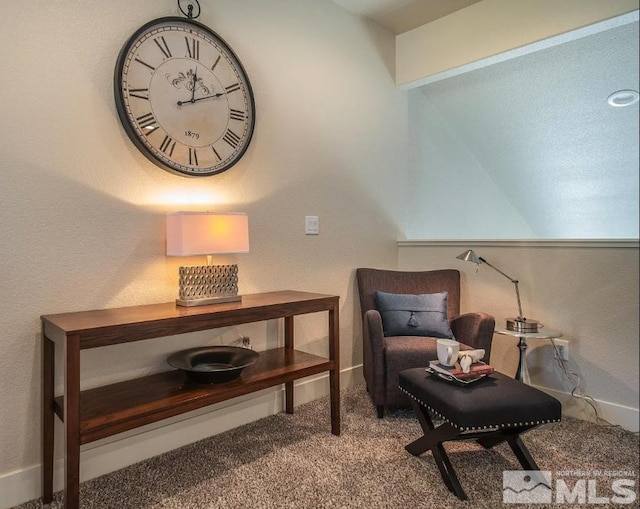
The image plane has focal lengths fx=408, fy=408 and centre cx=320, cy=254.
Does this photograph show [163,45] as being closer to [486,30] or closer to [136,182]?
[136,182]

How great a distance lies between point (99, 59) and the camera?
5.24 feet

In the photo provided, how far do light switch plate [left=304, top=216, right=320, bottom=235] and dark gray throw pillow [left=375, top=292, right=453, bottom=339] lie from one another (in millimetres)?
552

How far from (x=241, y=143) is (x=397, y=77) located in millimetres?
1469

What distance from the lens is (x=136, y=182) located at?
1711mm

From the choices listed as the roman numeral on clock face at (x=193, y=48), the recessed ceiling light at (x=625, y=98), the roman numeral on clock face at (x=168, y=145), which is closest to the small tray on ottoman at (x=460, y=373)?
the recessed ceiling light at (x=625, y=98)

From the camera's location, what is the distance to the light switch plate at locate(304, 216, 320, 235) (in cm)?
233

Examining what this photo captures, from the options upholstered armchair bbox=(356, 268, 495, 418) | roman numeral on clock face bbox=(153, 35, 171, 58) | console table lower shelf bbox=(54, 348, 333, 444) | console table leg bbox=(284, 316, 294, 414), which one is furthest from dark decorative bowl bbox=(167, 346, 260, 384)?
roman numeral on clock face bbox=(153, 35, 171, 58)

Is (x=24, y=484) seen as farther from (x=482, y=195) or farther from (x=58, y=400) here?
(x=482, y=195)

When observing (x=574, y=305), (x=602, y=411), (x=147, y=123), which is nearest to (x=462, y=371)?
(x=574, y=305)

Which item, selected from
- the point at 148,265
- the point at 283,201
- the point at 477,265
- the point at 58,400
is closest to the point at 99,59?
the point at 148,265

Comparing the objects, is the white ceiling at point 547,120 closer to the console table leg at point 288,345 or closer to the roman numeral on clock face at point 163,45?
the roman numeral on clock face at point 163,45

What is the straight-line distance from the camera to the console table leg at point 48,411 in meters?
1.46

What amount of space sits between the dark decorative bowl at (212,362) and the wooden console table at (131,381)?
0.12 ft

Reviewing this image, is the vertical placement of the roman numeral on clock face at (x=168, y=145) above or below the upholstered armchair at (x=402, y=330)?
above
